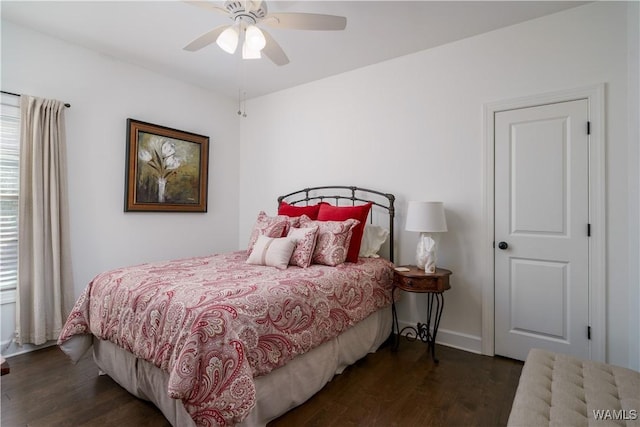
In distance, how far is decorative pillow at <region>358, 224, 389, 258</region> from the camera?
306 cm

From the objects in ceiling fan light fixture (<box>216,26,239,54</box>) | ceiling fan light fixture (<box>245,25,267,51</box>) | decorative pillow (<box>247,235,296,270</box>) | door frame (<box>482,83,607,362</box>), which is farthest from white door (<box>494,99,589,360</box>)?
ceiling fan light fixture (<box>216,26,239,54</box>)

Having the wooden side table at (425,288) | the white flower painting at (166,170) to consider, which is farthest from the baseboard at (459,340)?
the white flower painting at (166,170)

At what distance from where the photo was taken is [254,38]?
2025 mm

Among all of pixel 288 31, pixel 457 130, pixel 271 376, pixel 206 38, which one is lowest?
pixel 271 376

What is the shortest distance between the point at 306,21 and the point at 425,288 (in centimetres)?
211

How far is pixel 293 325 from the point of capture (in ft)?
5.97

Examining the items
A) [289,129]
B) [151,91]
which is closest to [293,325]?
[289,129]

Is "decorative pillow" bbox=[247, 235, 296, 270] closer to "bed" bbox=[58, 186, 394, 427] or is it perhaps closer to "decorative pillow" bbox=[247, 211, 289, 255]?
"bed" bbox=[58, 186, 394, 427]

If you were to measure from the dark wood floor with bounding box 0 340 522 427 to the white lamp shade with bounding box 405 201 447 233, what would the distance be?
3.58ft

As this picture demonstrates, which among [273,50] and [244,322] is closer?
[244,322]

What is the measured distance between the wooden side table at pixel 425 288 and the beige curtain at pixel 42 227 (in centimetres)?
297

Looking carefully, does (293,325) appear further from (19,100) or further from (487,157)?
(19,100)
